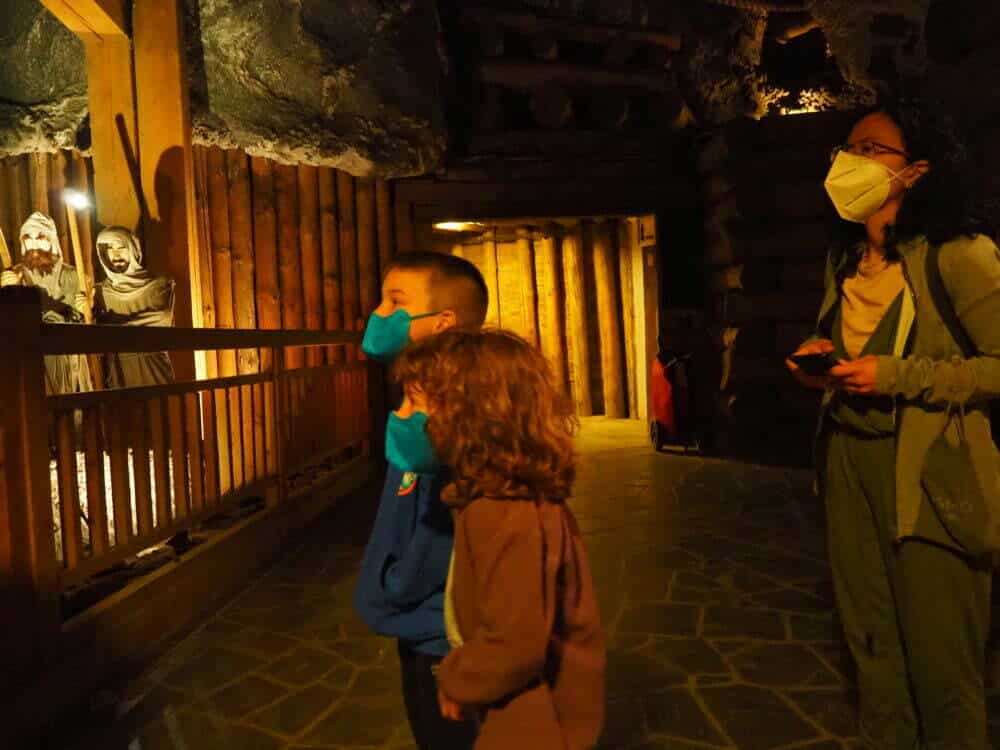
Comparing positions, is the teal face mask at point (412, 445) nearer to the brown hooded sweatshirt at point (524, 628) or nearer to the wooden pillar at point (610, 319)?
the brown hooded sweatshirt at point (524, 628)

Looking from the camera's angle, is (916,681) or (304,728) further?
(304,728)

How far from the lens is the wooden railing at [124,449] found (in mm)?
2932

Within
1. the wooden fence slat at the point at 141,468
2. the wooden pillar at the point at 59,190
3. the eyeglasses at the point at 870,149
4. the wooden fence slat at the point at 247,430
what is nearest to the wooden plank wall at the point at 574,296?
the wooden pillar at the point at 59,190

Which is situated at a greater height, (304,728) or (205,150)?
(205,150)

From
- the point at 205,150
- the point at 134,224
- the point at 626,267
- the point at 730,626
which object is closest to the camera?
the point at 730,626

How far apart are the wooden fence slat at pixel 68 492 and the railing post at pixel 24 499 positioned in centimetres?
26

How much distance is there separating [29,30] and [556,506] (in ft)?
34.2

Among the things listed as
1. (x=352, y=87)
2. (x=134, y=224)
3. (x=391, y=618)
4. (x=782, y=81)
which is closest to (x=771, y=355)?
(x=782, y=81)

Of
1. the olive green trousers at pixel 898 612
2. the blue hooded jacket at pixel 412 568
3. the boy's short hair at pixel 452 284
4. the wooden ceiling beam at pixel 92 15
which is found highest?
the wooden ceiling beam at pixel 92 15

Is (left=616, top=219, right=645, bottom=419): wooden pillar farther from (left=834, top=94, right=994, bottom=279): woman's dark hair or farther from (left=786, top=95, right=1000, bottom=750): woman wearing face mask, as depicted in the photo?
(left=834, top=94, right=994, bottom=279): woman's dark hair

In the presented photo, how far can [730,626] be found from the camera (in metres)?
4.03

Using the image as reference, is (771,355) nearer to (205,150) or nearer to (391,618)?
(205,150)

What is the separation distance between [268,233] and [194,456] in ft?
14.3

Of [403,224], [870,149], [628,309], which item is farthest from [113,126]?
[628,309]
